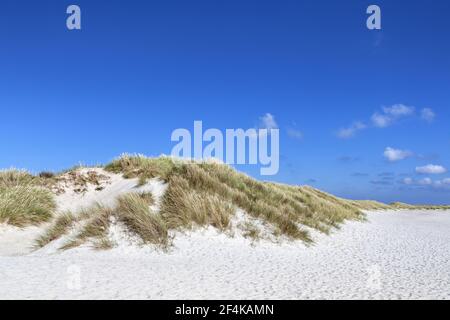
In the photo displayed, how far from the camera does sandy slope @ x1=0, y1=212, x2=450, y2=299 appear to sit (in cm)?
679

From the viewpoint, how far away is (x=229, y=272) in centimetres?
826

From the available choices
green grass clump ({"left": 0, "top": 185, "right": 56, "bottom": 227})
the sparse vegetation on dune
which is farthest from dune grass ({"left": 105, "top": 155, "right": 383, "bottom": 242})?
green grass clump ({"left": 0, "top": 185, "right": 56, "bottom": 227})

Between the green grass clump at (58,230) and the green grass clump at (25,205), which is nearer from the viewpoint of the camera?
the green grass clump at (58,230)

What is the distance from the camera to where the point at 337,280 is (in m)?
7.78

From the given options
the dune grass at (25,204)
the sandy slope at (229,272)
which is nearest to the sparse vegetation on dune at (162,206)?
the dune grass at (25,204)

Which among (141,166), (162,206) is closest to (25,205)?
(141,166)

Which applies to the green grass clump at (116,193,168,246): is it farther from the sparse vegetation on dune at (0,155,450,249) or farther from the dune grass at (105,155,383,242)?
the dune grass at (105,155,383,242)

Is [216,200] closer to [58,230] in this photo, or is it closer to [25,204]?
[58,230]

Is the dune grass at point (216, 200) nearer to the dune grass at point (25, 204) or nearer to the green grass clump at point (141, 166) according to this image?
the green grass clump at point (141, 166)

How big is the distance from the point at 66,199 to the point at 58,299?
12301mm

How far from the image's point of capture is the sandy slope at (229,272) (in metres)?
6.79

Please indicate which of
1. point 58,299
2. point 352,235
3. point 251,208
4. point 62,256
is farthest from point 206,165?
point 58,299

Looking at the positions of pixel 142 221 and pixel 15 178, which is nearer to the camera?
pixel 142 221
